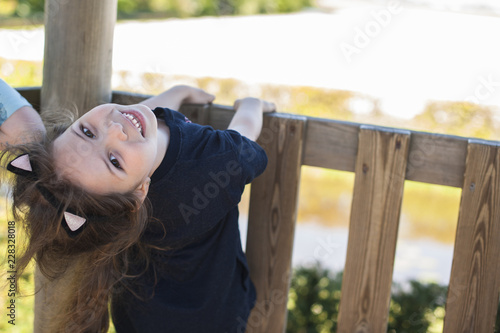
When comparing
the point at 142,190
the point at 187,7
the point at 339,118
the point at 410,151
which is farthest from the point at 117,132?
the point at 187,7

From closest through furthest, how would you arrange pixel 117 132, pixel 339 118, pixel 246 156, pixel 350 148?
pixel 117 132 < pixel 246 156 < pixel 350 148 < pixel 339 118

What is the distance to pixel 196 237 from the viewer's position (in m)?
1.80

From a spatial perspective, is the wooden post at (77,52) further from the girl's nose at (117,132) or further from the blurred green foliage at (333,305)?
the blurred green foliage at (333,305)

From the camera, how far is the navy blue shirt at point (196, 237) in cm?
167

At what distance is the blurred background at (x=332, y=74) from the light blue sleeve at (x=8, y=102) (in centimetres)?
153

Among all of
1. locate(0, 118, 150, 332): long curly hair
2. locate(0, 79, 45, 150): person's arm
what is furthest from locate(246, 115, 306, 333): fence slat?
locate(0, 79, 45, 150): person's arm

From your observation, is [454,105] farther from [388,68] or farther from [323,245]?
[323,245]

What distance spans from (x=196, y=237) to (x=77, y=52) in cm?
83

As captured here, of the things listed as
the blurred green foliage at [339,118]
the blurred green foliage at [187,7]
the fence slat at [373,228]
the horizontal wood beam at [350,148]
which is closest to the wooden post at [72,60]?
the horizontal wood beam at [350,148]

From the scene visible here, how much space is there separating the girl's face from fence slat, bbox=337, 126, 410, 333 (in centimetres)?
77

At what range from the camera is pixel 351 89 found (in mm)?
6973

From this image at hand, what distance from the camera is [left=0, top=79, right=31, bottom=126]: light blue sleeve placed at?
180 centimetres

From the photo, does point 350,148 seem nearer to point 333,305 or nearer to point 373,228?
point 373,228

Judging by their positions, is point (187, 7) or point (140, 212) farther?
point (187, 7)
